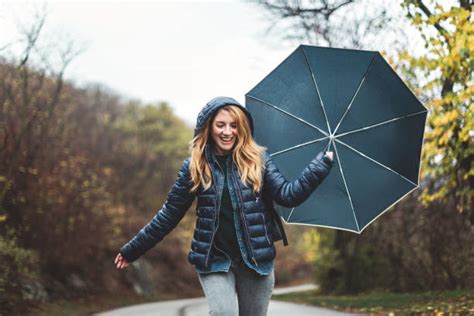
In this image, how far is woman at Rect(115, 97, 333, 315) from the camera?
3.75m

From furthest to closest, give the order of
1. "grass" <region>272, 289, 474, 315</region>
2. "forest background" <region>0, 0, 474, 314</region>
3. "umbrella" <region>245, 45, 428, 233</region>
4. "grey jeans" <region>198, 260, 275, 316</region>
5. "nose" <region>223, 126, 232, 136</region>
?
"forest background" <region>0, 0, 474, 314</region> < "grass" <region>272, 289, 474, 315</region> < "umbrella" <region>245, 45, 428, 233</region> < "nose" <region>223, 126, 232, 136</region> < "grey jeans" <region>198, 260, 275, 316</region>

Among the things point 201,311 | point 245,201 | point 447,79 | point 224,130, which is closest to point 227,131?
point 224,130

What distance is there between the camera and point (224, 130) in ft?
12.9

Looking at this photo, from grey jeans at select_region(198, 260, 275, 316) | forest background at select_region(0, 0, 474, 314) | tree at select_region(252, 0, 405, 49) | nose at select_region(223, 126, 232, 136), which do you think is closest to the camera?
grey jeans at select_region(198, 260, 275, 316)

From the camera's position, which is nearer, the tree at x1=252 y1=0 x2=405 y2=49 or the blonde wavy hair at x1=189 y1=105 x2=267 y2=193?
the blonde wavy hair at x1=189 y1=105 x2=267 y2=193

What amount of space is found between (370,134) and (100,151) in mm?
30139

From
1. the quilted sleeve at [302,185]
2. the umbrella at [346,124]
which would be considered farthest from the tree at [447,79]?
the quilted sleeve at [302,185]

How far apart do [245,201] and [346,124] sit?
1795mm

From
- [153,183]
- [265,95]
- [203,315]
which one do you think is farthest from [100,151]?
[265,95]

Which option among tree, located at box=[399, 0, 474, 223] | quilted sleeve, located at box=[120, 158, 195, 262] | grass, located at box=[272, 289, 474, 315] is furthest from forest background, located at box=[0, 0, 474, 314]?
quilted sleeve, located at box=[120, 158, 195, 262]

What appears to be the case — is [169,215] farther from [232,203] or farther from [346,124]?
[346,124]

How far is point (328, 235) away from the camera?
72.2ft

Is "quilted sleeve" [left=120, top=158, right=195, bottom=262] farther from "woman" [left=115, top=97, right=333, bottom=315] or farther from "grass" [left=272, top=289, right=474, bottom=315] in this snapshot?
"grass" [left=272, top=289, right=474, bottom=315]

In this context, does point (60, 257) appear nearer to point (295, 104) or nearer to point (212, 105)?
point (295, 104)
